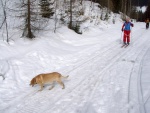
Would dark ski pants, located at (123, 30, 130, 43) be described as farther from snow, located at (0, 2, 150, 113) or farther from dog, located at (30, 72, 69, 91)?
dog, located at (30, 72, 69, 91)

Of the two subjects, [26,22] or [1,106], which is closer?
[1,106]

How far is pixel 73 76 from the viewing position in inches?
318

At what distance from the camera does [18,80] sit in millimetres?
7832

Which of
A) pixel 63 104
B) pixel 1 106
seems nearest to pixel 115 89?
pixel 63 104

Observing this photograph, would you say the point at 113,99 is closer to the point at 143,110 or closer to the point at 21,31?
the point at 143,110

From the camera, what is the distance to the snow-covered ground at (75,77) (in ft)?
18.7

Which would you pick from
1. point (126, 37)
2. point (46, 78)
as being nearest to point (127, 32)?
point (126, 37)

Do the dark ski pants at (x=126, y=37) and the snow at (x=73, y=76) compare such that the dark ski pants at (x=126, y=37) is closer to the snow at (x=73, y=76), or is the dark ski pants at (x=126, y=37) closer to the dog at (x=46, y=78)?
the snow at (x=73, y=76)

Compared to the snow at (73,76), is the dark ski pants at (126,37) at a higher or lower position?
higher

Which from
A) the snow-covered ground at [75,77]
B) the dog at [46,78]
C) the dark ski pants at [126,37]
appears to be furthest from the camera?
the dark ski pants at [126,37]

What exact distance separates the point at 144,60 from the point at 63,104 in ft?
19.0

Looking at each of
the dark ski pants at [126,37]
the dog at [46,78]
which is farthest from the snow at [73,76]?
the dark ski pants at [126,37]

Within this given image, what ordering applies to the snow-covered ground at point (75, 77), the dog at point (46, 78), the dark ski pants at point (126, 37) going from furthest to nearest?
the dark ski pants at point (126, 37), the dog at point (46, 78), the snow-covered ground at point (75, 77)

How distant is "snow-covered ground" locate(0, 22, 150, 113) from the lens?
18.7ft
